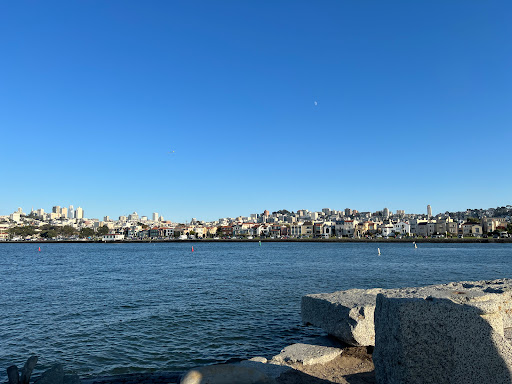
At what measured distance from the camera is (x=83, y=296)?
19297 mm

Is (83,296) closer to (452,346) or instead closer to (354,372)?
(354,372)

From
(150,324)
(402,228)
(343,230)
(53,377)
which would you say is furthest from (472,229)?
(53,377)

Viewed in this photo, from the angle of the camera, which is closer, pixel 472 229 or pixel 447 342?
pixel 447 342

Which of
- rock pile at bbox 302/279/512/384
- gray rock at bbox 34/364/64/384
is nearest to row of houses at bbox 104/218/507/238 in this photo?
rock pile at bbox 302/279/512/384

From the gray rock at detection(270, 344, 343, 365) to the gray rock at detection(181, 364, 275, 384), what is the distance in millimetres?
2946

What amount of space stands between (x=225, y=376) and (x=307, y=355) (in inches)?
138

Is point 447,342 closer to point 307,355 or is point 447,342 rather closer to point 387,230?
point 307,355

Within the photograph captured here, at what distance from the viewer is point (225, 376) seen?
14.2ft

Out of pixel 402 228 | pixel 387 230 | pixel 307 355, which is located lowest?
pixel 307 355

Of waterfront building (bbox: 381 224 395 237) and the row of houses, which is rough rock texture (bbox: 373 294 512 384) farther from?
waterfront building (bbox: 381 224 395 237)

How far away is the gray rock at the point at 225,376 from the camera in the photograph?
428 cm

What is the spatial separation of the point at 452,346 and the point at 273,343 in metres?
6.51

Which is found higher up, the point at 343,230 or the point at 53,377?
the point at 343,230

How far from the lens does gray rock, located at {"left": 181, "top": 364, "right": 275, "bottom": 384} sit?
4.28 m
